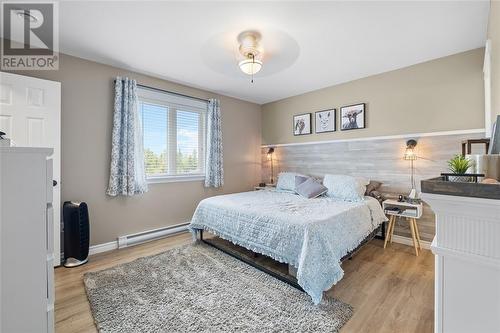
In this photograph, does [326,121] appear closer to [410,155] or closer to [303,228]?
[410,155]

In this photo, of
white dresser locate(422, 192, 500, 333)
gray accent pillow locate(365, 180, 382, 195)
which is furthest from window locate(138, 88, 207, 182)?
white dresser locate(422, 192, 500, 333)

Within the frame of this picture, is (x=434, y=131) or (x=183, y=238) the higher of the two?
(x=434, y=131)

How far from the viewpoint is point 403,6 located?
187 cm

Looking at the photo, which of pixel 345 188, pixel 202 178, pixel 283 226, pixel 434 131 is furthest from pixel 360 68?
pixel 202 178

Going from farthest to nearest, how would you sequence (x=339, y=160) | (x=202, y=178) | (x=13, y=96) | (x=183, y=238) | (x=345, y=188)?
1. (x=202, y=178)
2. (x=339, y=160)
3. (x=183, y=238)
4. (x=345, y=188)
5. (x=13, y=96)

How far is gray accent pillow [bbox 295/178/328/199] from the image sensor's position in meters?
3.26

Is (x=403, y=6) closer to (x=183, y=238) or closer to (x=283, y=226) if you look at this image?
(x=283, y=226)

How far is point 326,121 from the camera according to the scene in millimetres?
3877

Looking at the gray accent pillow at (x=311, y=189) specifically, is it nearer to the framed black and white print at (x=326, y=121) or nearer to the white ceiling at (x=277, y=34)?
the framed black and white print at (x=326, y=121)

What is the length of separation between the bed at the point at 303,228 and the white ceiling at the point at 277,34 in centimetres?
180

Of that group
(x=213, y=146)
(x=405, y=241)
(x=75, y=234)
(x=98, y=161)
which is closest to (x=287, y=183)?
(x=213, y=146)

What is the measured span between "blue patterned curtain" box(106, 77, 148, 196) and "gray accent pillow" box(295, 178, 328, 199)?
2.36 metres

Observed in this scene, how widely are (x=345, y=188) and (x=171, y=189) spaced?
2.62 m

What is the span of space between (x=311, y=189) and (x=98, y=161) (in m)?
2.92
